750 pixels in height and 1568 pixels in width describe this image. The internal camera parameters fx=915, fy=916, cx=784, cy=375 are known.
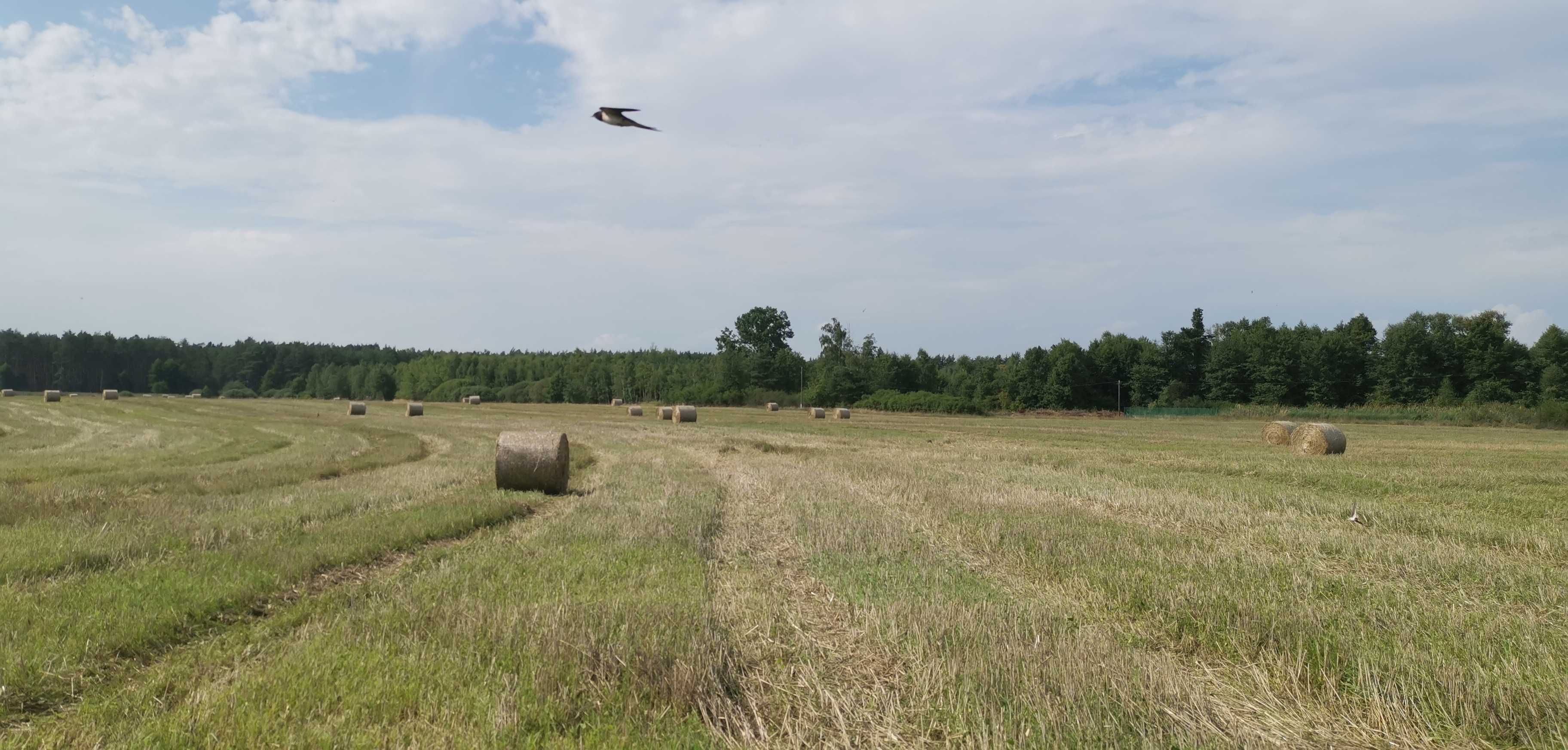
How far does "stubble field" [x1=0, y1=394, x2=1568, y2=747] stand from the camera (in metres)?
5.34

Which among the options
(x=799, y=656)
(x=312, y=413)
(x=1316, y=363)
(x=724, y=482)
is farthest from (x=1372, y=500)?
(x=1316, y=363)

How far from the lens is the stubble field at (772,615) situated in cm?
534

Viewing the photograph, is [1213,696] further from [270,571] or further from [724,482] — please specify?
[724,482]

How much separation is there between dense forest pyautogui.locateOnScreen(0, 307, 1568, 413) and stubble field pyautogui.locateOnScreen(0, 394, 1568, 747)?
255 feet

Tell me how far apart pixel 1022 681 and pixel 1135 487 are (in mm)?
13440

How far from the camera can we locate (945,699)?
5.66 meters

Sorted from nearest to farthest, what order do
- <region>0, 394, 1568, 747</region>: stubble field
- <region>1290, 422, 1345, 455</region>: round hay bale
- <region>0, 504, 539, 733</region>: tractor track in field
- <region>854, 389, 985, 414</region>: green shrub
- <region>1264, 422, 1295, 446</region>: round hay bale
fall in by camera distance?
<region>0, 394, 1568, 747</region>: stubble field
<region>0, 504, 539, 733</region>: tractor track in field
<region>1290, 422, 1345, 455</region>: round hay bale
<region>1264, 422, 1295, 446</region>: round hay bale
<region>854, 389, 985, 414</region>: green shrub

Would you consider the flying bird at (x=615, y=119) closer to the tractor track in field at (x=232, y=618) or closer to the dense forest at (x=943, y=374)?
the tractor track in field at (x=232, y=618)

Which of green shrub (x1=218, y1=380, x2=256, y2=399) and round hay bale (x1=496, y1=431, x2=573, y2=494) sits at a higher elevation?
round hay bale (x1=496, y1=431, x2=573, y2=494)

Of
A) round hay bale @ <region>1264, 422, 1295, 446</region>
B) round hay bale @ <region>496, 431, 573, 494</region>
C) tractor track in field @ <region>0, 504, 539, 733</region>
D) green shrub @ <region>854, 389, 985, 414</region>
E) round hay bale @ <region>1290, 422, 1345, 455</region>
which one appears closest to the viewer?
tractor track in field @ <region>0, 504, 539, 733</region>

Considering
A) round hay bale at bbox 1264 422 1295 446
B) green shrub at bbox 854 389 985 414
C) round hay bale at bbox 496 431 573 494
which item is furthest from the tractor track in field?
green shrub at bbox 854 389 985 414

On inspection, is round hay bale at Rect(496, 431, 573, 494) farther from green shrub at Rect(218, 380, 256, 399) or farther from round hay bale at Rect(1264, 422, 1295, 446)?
green shrub at Rect(218, 380, 256, 399)

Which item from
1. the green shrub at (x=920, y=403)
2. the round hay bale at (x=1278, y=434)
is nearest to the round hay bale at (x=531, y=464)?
the round hay bale at (x=1278, y=434)

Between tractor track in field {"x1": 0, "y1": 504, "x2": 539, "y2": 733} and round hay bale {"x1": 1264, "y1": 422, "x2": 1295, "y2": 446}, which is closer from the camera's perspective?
tractor track in field {"x1": 0, "y1": 504, "x2": 539, "y2": 733}
